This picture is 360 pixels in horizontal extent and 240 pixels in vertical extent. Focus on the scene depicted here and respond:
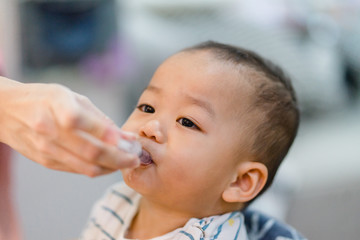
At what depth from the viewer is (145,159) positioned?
76 cm

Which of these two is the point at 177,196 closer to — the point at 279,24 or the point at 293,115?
the point at 293,115

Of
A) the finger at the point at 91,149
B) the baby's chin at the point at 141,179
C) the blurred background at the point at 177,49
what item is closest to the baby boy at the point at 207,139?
the baby's chin at the point at 141,179

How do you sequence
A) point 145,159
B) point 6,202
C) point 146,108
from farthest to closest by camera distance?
point 6,202
point 146,108
point 145,159

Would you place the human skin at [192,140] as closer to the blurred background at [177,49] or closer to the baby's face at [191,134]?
the baby's face at [191,134]

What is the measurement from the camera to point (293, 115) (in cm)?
92

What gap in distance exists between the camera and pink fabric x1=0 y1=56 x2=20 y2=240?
38.1 inches

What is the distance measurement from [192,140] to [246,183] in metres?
0.16

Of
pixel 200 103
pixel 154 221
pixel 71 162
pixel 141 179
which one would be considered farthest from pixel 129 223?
pixel 71 162

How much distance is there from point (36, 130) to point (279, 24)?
6.32 feet

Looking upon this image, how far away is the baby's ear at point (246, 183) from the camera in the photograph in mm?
849

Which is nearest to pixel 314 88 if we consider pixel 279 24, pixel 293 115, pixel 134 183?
pixel 279 24

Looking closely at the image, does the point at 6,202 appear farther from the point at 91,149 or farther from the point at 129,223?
the point at 91,149

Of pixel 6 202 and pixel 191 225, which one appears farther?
pixel 6 202

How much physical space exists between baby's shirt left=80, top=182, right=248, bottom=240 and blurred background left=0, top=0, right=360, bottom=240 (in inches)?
31.8
